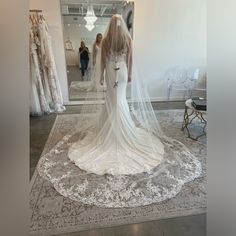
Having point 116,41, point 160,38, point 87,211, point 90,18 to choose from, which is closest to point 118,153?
point 87,211

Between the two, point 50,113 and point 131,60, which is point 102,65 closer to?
point 131,60

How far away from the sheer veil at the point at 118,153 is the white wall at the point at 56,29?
1.50 metres

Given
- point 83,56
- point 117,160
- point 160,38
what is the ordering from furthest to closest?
point 160,38 → point 83,56 → point 117,160

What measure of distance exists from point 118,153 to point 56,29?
8.16 ft

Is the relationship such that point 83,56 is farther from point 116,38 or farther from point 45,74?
point 116,38

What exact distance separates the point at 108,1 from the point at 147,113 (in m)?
2.06

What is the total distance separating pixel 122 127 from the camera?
2.33 meters

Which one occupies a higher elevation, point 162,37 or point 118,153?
point 162,37

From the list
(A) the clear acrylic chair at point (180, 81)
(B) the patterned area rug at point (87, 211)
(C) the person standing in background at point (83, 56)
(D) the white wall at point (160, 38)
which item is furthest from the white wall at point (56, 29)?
(B) the patterned area rug at point (87, 211)

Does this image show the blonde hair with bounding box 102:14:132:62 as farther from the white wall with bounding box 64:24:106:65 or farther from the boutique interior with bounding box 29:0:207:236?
the white wall with bounding box 64:24:106:65

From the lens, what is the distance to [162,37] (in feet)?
13.5

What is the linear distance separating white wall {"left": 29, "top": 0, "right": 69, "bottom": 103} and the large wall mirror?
67 mm

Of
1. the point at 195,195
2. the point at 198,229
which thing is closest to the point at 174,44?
the point at 195,195

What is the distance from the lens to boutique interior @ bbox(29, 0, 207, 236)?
4.83 ft
